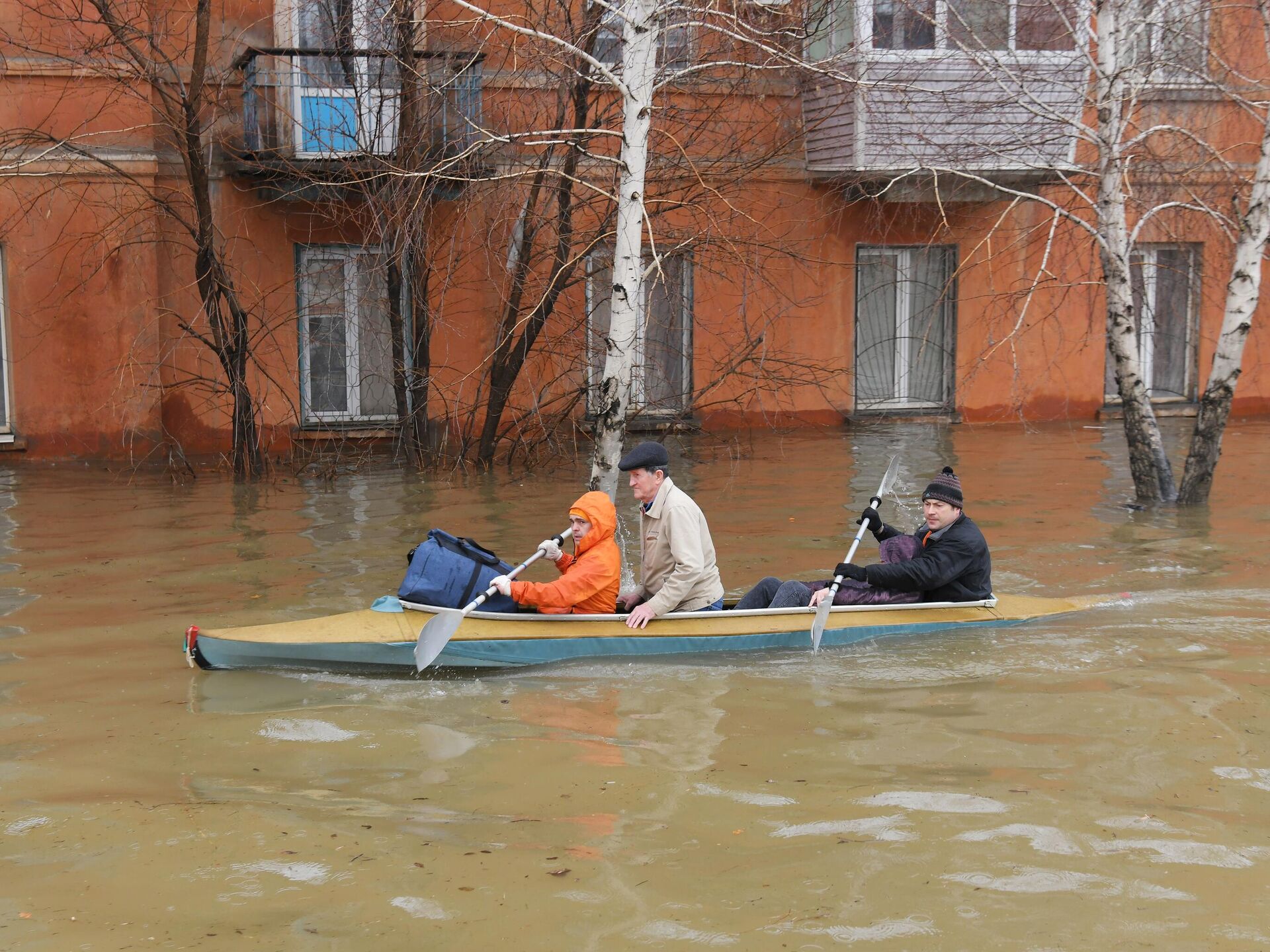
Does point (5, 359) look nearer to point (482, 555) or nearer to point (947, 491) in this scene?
point (482, 555)

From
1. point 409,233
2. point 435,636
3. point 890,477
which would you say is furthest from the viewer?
point 409,233

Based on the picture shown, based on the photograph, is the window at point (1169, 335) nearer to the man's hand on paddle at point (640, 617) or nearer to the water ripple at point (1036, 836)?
the man's hand on paddle at point (640, 617)

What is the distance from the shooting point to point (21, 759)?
5707 mm

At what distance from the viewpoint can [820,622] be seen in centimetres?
748

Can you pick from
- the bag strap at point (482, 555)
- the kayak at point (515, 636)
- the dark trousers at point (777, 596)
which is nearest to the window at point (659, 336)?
the dark trousers at point (777, 596)

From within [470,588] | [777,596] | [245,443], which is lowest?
[777,596]

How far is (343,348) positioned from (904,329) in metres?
6.85

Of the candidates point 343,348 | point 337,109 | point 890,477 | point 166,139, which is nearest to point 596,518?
point 890,477

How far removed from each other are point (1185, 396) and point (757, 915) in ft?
50.1

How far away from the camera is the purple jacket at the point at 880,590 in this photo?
796 cm

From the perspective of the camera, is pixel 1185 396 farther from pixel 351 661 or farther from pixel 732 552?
pixel 351 661

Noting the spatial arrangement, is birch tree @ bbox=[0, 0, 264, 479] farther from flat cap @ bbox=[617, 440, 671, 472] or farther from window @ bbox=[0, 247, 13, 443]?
flat cap @ bbox=[617, 440, 671, 472]

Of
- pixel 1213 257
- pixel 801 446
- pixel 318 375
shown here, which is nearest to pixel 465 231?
pixel 318 375

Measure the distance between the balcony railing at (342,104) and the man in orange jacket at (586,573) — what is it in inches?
233
